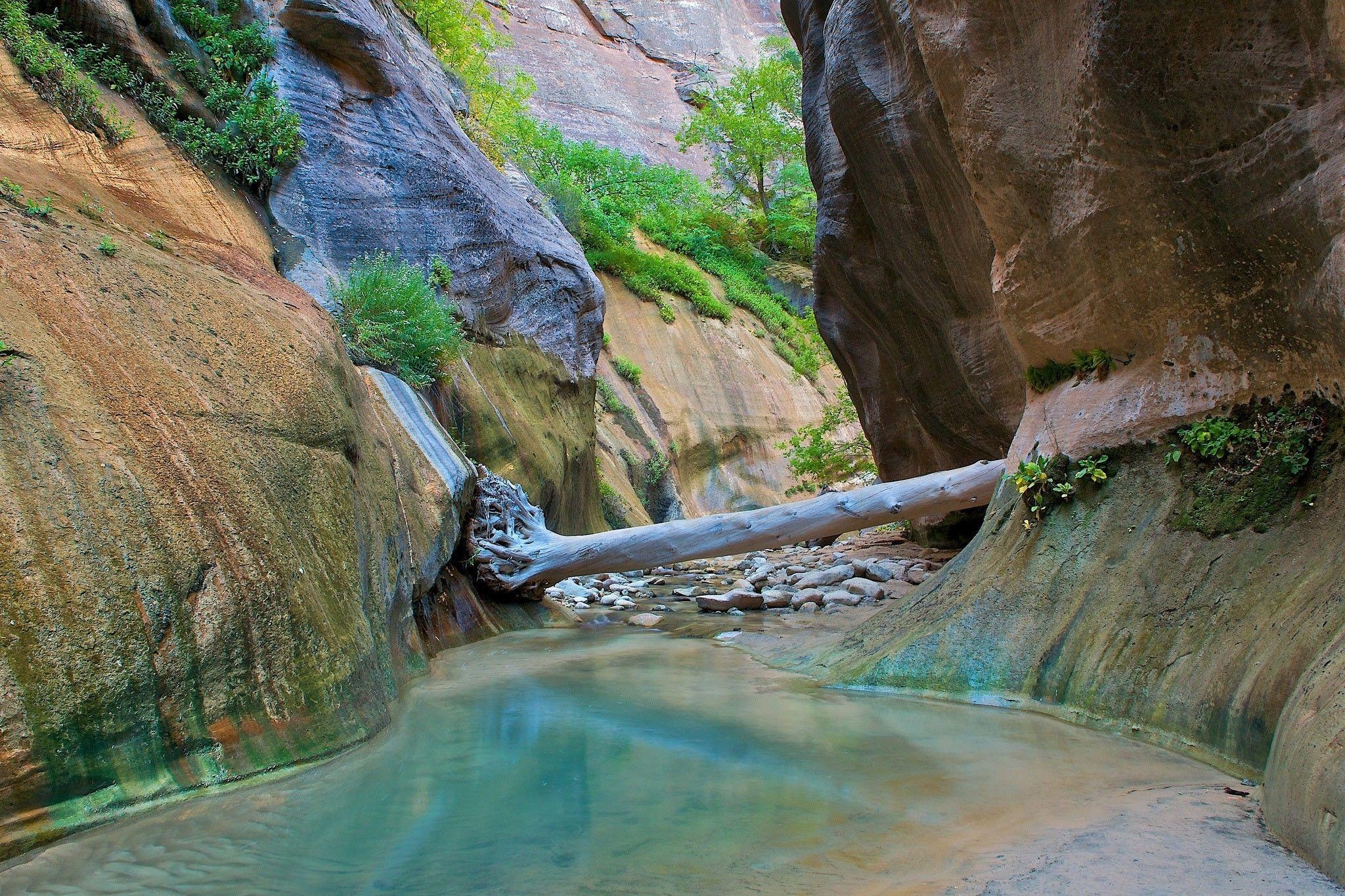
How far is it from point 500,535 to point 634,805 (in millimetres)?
4838

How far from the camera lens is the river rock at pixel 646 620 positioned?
23.1 ft

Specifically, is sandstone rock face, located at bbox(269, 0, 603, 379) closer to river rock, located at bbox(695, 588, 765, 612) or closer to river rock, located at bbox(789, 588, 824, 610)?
river rock, located at bbox(695, 588, 765, 612)

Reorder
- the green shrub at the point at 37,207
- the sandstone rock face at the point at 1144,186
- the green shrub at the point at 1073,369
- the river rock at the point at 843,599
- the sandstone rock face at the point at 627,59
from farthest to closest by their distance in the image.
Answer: the sandstone rock face at the point at 627,59 < the river rock at the point at 843,599 < the green shrub at the point at 1073,369 < the green shrub at the point at 37,207 < the sandstone rock face at the point at 1144,186

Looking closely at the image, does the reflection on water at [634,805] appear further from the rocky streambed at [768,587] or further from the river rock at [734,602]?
the river rock at [734,602]

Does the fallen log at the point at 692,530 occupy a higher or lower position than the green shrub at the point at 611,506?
lower

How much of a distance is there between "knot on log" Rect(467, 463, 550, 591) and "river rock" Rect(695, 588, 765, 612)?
1.81 meters

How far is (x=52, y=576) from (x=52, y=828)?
2.17 feet

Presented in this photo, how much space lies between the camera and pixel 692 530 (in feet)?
23.0

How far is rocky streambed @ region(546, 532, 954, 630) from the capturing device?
24.1ft

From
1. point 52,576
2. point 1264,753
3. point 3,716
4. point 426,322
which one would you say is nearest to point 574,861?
point 3,716

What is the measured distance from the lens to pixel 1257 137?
2861 mm

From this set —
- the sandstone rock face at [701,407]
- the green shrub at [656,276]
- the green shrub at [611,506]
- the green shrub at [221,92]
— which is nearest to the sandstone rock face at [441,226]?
the green shrub at [221,92]

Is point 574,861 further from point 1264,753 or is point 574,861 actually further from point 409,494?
point 409,494

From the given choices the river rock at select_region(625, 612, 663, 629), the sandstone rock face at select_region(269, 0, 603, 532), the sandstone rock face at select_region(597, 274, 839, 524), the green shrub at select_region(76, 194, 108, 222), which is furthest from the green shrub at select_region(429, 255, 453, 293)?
the sandstone rock face at select_region(597, 274, 839, 524)
